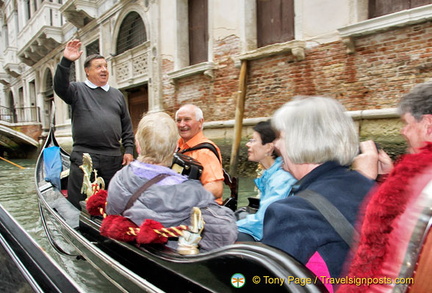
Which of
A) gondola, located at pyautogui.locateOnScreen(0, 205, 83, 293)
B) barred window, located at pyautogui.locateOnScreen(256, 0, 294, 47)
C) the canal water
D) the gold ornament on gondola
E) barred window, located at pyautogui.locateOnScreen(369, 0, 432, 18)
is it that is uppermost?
barred window, located at pyautogui.locateOnScreen(256, 0, 294, 47)

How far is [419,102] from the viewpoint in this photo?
3.44ft

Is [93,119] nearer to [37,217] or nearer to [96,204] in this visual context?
[96,204]

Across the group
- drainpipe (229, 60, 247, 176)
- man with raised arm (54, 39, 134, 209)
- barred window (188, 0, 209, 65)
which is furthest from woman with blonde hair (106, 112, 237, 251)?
barred window (188, 0, 209, 65)

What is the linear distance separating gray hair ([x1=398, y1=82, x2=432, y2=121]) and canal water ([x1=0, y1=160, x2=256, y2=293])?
131 centimetres

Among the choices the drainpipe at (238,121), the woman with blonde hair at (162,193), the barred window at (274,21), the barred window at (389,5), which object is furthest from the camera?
the drainpipe at (238,121)

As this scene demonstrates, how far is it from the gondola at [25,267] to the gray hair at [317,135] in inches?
36.7

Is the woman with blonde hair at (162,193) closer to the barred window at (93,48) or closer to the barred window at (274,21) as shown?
the barred window at (274,21)

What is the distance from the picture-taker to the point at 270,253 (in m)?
0.73

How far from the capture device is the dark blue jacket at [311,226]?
714 millimetres

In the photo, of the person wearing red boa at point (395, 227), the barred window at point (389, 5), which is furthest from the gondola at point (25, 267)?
the barred window at point (389, 5)

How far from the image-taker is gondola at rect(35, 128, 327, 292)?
2.31 feet

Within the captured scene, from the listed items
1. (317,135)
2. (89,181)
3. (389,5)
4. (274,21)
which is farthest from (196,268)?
(274,21)

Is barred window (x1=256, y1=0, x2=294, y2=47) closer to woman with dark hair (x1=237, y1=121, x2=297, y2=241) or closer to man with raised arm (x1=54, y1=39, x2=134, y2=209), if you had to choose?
man with raised arm (x1=54, y1=39, x2=134, y2=209)

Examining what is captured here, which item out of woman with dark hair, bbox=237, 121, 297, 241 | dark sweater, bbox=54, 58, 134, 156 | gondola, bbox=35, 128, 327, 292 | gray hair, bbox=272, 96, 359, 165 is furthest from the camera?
dark sweater, bbox=54, 58, 134, 156
